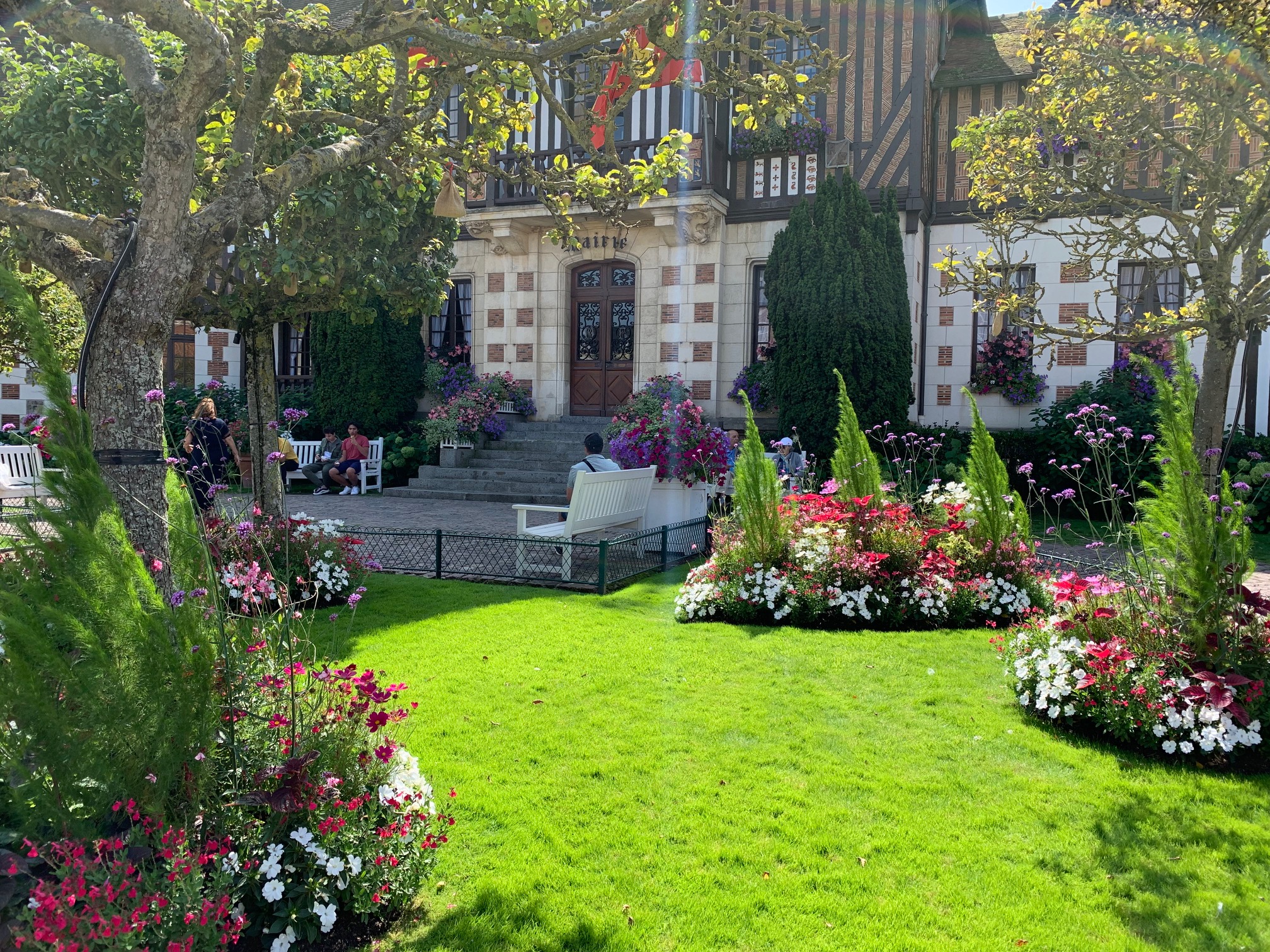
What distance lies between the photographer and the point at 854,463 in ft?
22.4

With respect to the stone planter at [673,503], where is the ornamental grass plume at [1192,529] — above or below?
above

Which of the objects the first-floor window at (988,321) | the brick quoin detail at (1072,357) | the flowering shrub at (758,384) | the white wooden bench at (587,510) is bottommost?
the white wooden bench at (587,510)

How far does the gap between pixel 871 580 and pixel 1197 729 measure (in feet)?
8.56

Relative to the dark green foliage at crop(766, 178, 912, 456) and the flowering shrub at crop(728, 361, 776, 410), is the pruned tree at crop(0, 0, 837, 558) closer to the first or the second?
the dark green foliage at crop(766, 178, 912, 456)

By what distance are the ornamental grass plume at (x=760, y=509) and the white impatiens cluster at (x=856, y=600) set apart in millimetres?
590

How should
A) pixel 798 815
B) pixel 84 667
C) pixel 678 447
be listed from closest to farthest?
pixel 84 667 < pixel 798 815 < pixel 678 447

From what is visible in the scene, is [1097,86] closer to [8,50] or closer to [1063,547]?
[1063,547]

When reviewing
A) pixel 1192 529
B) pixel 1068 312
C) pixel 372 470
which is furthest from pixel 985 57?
pixel 1192 529

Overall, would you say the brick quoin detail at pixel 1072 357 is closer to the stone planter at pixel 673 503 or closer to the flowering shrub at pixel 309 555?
the stone planter at pixel 673 503

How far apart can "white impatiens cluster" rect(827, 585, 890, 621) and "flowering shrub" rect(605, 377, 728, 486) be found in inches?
126

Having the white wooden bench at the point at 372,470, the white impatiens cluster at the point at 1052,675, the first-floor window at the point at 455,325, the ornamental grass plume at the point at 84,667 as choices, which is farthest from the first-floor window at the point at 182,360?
the white impatiens cluster at the point at 1052,675

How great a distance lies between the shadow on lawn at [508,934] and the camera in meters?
2.58

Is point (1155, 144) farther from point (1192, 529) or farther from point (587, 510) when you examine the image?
point (587, 510)

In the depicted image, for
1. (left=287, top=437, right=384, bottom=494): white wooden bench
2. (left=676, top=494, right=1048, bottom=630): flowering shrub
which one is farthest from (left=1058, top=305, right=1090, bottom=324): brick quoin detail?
(left=287, top=437, right=384, bottom=494): white wooden bench
